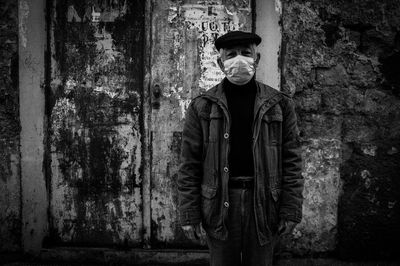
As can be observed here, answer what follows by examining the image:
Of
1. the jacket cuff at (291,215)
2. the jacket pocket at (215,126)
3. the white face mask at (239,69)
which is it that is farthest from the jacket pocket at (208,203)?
the white face mask at (239,69)

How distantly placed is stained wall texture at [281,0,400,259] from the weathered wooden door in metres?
0.76

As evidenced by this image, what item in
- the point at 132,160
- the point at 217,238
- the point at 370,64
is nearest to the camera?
the point at 217,238

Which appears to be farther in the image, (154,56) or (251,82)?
(154,56)

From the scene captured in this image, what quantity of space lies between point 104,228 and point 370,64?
2.90 m

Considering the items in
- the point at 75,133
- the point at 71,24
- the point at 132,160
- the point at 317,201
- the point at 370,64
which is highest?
the point at 71,24

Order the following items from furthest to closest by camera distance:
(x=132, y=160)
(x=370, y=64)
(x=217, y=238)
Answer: (x=132, y=160) → (x=370, y=64) → (x=217, y=238)

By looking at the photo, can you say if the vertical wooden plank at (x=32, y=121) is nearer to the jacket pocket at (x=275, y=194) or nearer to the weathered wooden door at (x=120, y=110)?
the weathered wooden door at (x=120, y=110)

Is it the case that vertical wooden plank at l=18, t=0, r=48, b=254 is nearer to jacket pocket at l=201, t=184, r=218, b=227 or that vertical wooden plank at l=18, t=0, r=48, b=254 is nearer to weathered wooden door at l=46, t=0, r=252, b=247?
weathered wooden door at l=46, t=0, r=252, b=247

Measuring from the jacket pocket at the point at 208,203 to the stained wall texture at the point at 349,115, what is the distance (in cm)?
152

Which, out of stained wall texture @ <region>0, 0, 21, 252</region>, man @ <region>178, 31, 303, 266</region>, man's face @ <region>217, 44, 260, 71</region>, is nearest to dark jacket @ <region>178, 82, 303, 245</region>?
man @ <region>178, 31, 303, 266</region>

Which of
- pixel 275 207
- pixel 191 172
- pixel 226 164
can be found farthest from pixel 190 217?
pixel 275 207

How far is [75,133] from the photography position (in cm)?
363

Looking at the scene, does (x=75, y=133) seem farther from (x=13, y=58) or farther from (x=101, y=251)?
(x=101, y=251)

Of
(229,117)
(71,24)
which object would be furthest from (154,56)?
(229,117)
